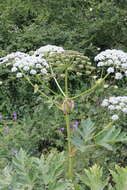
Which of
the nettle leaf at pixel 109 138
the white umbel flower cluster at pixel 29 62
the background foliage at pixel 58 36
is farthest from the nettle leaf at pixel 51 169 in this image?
the background foliage at pixel 58 36

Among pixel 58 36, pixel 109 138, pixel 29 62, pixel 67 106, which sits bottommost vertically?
pixel 58 36

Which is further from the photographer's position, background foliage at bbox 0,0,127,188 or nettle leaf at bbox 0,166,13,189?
background foliage at bbox 0,0,127,188

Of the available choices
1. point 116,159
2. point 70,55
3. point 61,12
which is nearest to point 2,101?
point 61,12

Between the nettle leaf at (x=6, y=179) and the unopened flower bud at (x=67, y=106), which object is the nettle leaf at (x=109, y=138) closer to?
the unopened flower bud at (x=67, y=106)

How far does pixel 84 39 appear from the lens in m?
4.86

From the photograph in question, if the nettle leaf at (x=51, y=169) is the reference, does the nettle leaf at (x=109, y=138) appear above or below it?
below

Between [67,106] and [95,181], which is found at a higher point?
[67,106]

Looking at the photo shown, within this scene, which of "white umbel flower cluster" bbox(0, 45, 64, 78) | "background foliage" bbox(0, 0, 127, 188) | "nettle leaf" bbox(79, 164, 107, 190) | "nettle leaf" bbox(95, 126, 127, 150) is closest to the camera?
"nettle leaf" bbox(79, 164, 107, 190)

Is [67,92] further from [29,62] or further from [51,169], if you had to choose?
[51,169]

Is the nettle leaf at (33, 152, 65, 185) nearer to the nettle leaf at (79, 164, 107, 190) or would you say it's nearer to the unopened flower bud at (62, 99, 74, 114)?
the nettle leaf at (79, 164, 107, 190)

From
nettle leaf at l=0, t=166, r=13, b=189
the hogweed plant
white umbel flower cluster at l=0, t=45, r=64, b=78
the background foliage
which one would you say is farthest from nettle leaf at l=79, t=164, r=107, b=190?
the background foliage

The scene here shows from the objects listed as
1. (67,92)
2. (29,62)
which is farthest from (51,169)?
(29,62)

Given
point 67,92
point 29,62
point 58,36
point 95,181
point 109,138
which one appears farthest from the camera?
point 58,36

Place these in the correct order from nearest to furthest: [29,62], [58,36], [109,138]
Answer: [109,138]
[29,62]
[58,36]
